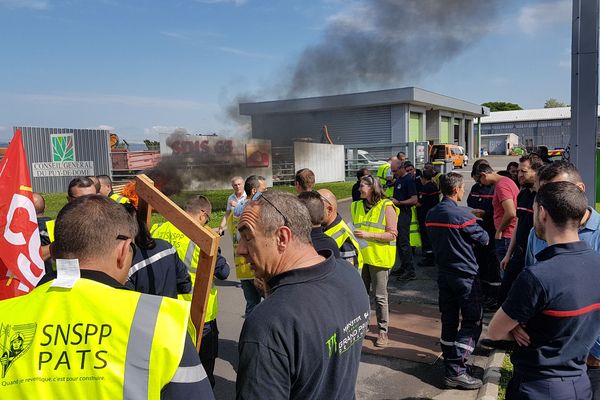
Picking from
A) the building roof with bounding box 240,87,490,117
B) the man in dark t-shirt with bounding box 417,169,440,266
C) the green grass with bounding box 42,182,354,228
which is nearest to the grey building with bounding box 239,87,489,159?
the building roof with bounding box 240,87,490,117

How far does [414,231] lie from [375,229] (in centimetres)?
348

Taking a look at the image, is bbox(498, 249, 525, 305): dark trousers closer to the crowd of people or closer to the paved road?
the paved road

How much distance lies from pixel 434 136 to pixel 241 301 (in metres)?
37.7

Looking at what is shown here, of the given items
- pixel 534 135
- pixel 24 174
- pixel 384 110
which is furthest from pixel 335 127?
pixel 534 135

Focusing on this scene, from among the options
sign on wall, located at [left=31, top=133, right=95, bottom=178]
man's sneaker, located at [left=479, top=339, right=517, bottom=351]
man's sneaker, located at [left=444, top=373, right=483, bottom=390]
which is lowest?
man's sneaker, located at [left=444, top=373, right=483, bottom=390]

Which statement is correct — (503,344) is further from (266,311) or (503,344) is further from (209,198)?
(209,198)

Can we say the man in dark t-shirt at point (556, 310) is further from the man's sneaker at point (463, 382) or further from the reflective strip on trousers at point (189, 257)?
the reflective strip on trousers at point (189, 257)

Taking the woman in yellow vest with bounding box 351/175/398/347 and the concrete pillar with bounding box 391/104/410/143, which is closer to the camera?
the woman in yellow vest with bounding box 351/175/398/347

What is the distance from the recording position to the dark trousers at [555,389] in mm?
2262

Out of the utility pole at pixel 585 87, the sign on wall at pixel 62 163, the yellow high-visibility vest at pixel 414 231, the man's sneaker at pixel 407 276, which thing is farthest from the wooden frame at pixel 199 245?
the sign on wall at pixel 62 163

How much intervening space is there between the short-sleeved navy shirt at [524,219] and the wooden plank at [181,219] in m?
3.74

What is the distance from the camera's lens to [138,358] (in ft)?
4.28

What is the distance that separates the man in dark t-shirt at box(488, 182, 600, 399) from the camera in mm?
2158

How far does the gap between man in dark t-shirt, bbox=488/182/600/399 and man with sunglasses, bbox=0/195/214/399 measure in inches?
63.1
